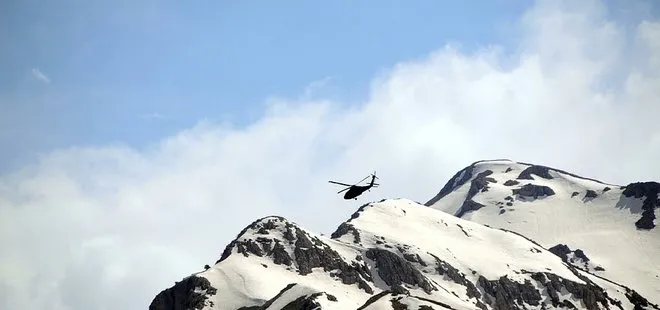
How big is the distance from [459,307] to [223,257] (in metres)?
66.2

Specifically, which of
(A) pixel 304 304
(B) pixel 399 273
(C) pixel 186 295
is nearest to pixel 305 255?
(B) pixel 399 273

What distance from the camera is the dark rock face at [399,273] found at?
190 meters

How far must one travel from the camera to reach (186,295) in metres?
163

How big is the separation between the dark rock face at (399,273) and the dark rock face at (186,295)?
50484 millimetres

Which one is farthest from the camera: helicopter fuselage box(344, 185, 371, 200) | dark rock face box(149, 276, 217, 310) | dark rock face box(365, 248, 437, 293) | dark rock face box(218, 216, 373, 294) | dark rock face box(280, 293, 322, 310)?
dark rock face box(365, 248, 437, 293)

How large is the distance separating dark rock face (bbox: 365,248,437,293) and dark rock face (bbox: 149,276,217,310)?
50484mm

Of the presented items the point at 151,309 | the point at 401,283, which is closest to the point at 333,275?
the point at 401,283

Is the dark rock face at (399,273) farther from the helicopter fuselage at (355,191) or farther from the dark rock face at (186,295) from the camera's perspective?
the helicopter fuselage at (355,191)

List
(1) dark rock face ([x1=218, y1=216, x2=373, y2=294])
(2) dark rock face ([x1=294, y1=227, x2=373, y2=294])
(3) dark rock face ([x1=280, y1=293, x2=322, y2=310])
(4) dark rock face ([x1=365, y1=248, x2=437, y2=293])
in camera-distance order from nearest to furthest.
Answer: (3) dark rock face ([x1=280, y1=293, x2=322, y2=310]) → (2) dark rock face ([x1=294, y1=227, x2=373, y2=294]) → (1) dark rock face ([x1=218, y1=216, x2=373, y2=294]) → (4) dark rock face ([x1=365, y1=248, x2=437, y2=293])

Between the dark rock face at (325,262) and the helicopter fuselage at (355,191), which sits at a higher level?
the dark rock face at (325,262)

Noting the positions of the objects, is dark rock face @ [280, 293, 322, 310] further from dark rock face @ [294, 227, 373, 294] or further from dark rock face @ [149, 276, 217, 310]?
dark rock face @ [294, 227, 373, 294]

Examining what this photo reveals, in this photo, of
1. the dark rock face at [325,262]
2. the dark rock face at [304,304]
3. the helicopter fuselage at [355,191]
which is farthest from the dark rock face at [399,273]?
the helicopter fuselage at [355,191]

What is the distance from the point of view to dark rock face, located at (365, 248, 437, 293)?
19038 cm

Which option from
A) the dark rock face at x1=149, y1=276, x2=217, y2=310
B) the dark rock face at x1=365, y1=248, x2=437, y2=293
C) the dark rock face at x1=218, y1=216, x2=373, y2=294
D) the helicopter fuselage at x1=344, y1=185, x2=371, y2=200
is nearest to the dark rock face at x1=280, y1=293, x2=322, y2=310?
the dark rock face at x1=149, y1=276, x2=217, y2=310
